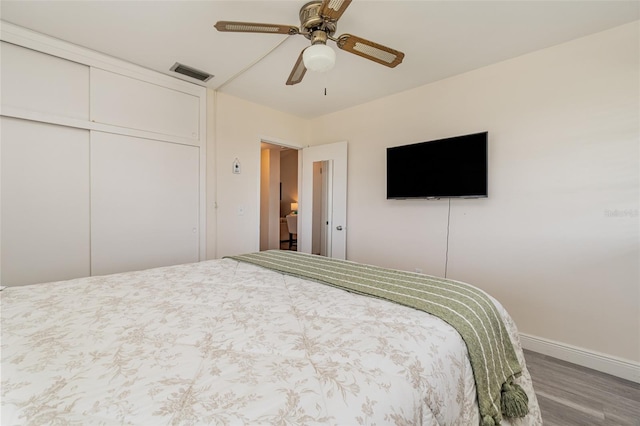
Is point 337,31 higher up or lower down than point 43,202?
higher up

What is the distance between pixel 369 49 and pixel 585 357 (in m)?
2.89

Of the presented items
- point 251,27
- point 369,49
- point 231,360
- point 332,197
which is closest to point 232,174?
point 332,197

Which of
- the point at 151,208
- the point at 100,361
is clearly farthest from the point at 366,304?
the point at 151,208

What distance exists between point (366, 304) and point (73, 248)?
2.64 m

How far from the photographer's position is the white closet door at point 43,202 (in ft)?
6.80

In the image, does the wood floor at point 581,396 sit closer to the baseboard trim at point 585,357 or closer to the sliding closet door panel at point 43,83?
the baseboard trim at point 585,357

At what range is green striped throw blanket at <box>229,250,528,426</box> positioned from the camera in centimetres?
101

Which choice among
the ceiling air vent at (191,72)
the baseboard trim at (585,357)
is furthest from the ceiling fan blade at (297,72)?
the baseboard trim at (585,357)

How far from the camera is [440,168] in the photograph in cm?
277

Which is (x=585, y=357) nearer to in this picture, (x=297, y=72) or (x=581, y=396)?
(x=581, y=396)

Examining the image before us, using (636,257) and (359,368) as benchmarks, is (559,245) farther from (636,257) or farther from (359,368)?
(359,368)

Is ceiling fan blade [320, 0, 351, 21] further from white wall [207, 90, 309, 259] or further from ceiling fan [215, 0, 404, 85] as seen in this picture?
white wall [207, 90, 309, 259]

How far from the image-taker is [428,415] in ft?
2.51

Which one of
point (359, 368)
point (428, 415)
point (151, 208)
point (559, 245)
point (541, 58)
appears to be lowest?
point (428, 415)
